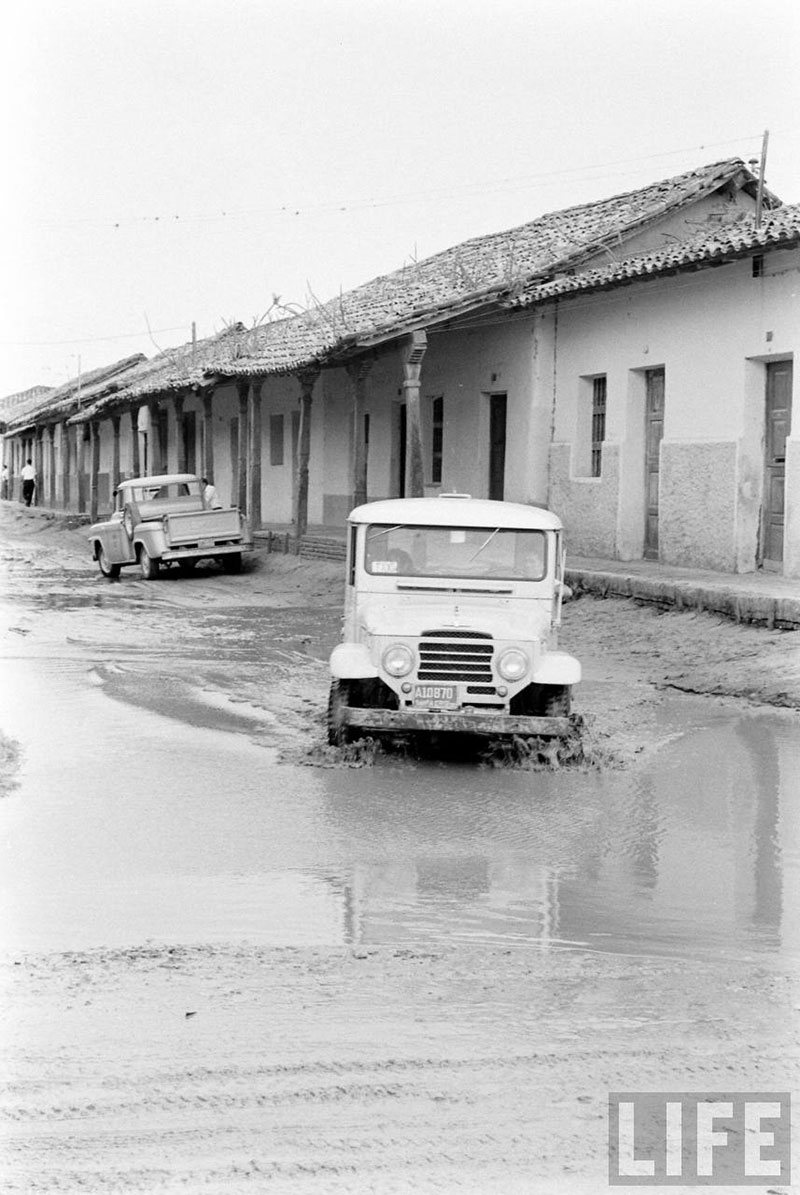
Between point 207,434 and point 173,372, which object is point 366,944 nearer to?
point 207,434

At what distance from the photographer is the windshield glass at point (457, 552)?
9.77 meters

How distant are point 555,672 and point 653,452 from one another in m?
11.1

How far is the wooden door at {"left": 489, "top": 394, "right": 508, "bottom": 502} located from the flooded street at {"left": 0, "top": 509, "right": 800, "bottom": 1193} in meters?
12.6

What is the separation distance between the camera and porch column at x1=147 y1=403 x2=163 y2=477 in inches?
1467

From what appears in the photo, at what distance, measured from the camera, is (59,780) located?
870 centimetres

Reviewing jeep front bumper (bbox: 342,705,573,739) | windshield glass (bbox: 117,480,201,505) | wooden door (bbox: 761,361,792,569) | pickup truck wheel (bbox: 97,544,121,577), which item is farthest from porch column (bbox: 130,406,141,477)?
jeep front bumper (bbox: 342,705,573,739)

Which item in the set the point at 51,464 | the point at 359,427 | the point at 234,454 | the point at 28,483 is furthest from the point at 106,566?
the point at 51,464

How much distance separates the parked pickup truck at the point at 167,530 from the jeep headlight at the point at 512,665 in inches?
Result: 602

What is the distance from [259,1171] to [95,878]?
3.07 m

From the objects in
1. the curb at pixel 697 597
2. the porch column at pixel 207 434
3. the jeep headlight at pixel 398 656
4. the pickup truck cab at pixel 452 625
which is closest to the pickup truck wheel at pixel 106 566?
the porch column at pixel 207 434

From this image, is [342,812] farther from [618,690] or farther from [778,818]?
[618,690]

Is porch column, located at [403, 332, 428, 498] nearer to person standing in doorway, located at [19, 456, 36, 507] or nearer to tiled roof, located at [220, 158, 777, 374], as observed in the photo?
tiled roof, located at [220, 158, 777, 374]

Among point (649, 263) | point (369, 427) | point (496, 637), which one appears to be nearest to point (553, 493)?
point (649, 263)

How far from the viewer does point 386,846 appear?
730 centimetres
